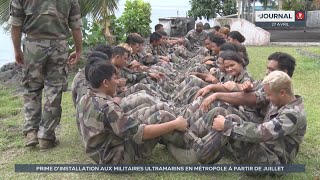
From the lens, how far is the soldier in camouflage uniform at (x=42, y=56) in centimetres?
368

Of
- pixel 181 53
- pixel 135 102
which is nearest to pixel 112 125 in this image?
pixel 135 102

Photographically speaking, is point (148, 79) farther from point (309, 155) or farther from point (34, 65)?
point (309, 155)

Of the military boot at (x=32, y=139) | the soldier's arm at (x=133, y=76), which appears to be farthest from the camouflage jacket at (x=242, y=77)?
the military boot at (x=32, y=139)

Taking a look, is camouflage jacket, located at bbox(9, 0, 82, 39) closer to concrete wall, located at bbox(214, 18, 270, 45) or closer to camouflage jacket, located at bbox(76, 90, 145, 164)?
camouflage jacket, located at bbox(76, 90, 145, 164)

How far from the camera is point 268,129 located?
273cm

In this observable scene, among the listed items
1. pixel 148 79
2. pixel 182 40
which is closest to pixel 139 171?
pixel 148 79

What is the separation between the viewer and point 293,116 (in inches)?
109

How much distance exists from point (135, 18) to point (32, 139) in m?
8.23

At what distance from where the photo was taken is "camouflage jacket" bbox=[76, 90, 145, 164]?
2855mm

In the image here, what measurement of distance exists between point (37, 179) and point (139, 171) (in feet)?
2.54

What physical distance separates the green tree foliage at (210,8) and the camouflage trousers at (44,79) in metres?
15.8

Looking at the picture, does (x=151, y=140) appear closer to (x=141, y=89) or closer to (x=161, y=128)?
(x=161, y=128)

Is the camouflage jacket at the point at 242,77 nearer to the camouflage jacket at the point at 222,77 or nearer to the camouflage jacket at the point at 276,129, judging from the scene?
the camouflage jacket at the point at 222,77

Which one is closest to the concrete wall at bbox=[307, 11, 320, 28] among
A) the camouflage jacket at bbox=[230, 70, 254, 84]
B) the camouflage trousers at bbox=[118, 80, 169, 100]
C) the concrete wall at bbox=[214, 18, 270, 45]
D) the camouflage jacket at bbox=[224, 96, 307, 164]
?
the concrete wall at bbox=[214, 18, 270, 45]
